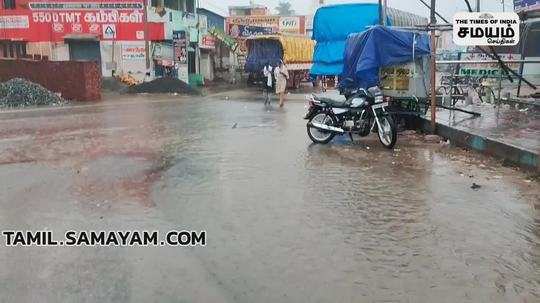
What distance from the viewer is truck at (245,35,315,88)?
29.1 meters

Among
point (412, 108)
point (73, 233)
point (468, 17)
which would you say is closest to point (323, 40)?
point (412, 108)

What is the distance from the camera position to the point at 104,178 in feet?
25.3

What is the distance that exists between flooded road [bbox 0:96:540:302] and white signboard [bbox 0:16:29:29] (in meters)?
20.6

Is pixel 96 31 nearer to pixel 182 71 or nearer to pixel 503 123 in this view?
pixel 182 71

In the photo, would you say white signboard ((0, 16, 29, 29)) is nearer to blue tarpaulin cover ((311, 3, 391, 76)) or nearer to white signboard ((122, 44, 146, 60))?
white signboard ((122, 44, 146, 60))

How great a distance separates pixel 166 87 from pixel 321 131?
16.2m

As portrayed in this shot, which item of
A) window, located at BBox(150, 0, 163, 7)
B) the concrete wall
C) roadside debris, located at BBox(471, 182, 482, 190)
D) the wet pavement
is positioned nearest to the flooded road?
roadside debris, located at BBox(471, 182, 482, 190)

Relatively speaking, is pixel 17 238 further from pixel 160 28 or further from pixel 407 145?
pixel 160 28

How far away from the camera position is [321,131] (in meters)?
10.9

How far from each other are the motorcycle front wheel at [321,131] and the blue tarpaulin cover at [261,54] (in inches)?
711

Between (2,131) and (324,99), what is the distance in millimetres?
7943

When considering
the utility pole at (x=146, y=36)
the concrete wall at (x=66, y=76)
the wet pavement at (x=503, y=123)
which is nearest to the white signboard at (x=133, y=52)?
the utility pole at (x=146, y=36)

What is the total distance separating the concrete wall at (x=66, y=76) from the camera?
22.2 m

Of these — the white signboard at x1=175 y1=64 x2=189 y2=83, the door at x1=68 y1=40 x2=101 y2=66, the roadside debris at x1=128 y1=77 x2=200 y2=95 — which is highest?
the door at x1=68 y1=40 x2=101 y2=66
